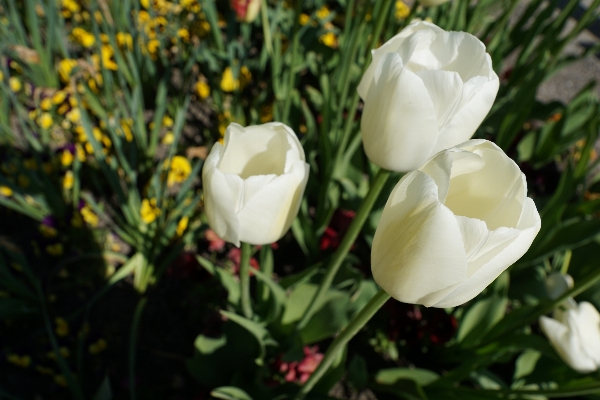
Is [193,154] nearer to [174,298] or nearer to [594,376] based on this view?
[174,298]

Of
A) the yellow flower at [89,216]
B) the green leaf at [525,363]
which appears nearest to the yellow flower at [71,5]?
the yellow flower at [89,216]

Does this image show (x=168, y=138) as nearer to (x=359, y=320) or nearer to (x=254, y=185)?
(x=254, y=185)

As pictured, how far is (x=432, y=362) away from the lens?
142cm

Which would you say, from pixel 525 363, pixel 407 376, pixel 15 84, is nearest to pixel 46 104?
pixel 15 84


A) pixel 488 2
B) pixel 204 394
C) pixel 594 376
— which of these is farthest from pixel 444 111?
pixel 488 2

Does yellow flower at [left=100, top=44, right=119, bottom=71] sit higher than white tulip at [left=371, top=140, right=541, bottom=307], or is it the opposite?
white tulip at [left=371, top=140, right=541, bottom=307]

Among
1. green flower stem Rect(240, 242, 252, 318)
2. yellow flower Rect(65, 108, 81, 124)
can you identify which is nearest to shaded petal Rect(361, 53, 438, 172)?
green flower stem Rect(240, 242, 252, 318)

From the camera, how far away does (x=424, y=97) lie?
516 millimetres

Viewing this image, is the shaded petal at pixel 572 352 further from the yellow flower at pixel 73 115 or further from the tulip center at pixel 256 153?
the yellow flower at pixel 73 115

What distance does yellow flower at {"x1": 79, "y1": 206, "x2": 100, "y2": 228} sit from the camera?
1.53m

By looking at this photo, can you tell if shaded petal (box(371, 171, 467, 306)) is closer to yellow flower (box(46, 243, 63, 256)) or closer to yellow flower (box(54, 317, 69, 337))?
yellow flower (box(54, 317, 69, 337))

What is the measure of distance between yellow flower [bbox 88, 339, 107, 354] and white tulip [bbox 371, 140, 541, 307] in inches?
43.9

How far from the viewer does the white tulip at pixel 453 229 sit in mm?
396

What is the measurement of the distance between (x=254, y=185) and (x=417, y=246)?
24 cm
